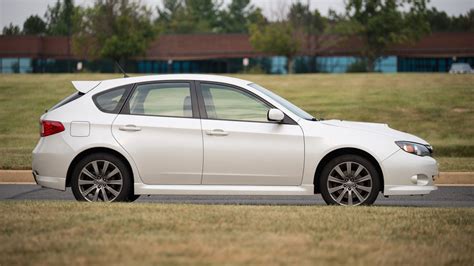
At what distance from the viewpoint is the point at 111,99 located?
37.3ft

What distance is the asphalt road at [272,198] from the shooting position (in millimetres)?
12469

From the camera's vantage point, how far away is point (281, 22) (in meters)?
81.4

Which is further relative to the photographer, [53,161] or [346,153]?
[53,161]

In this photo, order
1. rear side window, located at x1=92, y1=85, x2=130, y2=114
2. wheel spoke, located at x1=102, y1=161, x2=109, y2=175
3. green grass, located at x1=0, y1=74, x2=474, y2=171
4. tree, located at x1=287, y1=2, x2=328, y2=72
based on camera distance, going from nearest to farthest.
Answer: wheel spoke, located at x1=102, y1=161, x2=109, y2=175 → rear side window, located at x1=92, y1=85, x2=130, y2=114 → green grass, located at x1=0, y1=74, x2=474, y2=171 → tree, located at x1=287, y1=2, x2=328, y2=72

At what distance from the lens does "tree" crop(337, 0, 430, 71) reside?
82.9m

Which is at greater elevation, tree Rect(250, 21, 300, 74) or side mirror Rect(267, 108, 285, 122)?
tree Rect(250, 21, 300, 74)

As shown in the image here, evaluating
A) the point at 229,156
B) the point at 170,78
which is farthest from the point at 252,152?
the point at 170,78

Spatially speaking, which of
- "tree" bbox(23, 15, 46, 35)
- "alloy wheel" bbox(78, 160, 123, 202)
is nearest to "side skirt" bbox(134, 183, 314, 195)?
"alloy wheel" bbox(78, 160, 123, 202)

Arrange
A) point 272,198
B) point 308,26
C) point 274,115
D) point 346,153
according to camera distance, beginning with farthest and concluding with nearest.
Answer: point 308,26, point 272,198, point 346,153, point 274,115

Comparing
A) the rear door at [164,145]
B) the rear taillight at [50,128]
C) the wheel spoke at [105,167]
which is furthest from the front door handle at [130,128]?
the rear taillight at [50,128]

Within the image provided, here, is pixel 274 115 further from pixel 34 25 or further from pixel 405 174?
pixel 34 25

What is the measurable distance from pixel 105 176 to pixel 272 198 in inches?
124

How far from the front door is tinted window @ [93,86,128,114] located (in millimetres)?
1096

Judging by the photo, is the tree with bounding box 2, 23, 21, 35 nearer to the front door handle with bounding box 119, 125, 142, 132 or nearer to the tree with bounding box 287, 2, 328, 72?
the tree with bounding box 287, 2, 328, 72
